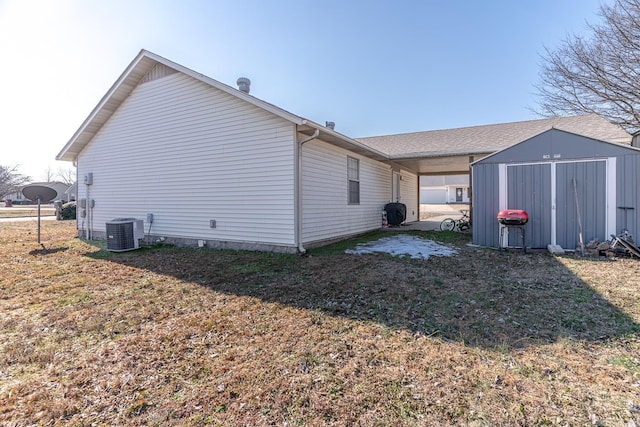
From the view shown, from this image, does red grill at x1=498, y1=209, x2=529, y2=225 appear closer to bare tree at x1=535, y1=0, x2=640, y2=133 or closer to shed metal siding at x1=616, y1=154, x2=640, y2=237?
shed metal siding at x1=616, y1=154, x2=640, y2=237

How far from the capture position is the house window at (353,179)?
30.6 feet

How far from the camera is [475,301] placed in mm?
3910

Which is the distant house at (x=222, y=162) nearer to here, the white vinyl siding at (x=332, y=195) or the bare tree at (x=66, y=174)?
the white vinyl siding at (x=332, y=195)

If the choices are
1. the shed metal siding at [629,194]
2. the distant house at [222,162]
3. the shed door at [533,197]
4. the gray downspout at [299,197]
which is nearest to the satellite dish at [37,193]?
the distant house at [222,162]

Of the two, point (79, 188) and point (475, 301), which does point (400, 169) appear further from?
point (79, 188)

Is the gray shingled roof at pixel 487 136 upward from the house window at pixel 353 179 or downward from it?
upward

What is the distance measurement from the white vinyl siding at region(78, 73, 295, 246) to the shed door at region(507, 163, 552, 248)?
5.21 metres

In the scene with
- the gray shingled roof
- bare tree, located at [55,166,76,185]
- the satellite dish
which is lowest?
the satellite dish

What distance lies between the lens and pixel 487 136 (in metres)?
11.3

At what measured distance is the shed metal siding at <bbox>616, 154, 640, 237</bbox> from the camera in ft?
20.5

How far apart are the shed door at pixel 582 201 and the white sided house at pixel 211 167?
15.8ft

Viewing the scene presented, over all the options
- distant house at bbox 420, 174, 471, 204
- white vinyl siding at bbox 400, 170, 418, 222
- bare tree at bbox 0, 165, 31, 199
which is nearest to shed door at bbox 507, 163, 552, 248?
white vinyl siding at bbox 400, 170, 418, 222

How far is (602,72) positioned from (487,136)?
345cm

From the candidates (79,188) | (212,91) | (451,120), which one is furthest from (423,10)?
(79,188)
